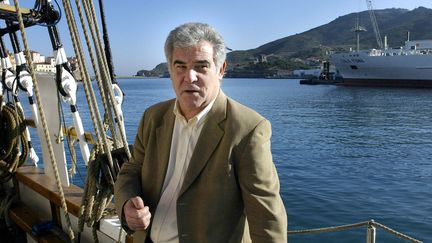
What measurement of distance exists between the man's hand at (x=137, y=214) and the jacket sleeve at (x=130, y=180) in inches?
2.6

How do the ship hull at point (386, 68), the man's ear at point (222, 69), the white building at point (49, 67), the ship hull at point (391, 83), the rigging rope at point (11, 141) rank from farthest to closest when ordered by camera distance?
1. the ship hull at point (391, 83)
2. the ship hull at point (386, 68)
3. the white building at point (49, 67)
4. the rigging rope at point (11, 141)
5. the man's ear at point (222, 69)

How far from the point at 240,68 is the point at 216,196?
172174 mm

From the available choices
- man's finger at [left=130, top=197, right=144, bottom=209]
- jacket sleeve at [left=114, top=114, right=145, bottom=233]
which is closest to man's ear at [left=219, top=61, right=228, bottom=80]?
jacket sleeve at [left=114, top=114, right=145, bottom=233]

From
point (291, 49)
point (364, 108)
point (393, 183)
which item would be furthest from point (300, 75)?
point (393, 183)

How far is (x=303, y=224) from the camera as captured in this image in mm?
7867

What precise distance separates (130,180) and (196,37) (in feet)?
2.33

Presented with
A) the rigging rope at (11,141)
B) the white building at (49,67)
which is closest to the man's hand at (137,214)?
the white building at (49,67)

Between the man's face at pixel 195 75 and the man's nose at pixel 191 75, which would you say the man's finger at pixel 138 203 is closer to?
the man's face at pixel 195 75

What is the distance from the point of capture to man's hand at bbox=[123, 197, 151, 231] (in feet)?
5.22

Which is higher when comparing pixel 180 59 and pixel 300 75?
pixel 180 59

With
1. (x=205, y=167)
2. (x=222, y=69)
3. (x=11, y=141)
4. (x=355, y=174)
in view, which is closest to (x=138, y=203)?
(x=205, y=167)

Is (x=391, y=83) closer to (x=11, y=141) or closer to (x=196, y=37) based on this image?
(x=11, y=141)

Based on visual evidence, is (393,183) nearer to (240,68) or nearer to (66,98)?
(66,98)

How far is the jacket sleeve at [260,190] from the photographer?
1.41 metres
